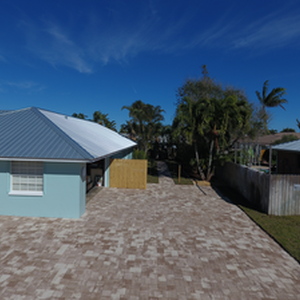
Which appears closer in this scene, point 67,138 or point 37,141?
point 37,141

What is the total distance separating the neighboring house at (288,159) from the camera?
18016 mm

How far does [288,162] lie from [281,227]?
11.9 metres

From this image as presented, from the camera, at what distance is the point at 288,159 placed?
19.3 m

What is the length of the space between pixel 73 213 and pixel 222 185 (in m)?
11.8

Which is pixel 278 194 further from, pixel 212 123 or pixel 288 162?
pixel 288 162

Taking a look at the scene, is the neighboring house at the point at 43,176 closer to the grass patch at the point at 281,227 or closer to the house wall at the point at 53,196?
the house wall at the point at 53,196

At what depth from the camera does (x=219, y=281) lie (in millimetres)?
5609

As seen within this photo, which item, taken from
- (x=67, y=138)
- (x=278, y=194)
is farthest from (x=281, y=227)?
(x=67, y=138)

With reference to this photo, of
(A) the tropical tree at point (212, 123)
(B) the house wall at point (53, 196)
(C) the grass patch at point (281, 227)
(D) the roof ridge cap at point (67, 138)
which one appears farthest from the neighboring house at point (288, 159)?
(B) the house wall at point (53, 196)

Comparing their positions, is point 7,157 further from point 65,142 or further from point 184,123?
point 184,123

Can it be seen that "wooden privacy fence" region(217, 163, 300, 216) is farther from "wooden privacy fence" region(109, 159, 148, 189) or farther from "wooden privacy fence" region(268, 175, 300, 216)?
"wooden privacy fence" region(109, 159, 148, 189)

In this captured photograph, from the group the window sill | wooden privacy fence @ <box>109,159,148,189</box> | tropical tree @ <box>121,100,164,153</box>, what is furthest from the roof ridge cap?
tropical tree @ <box>121,100,164,153</box>

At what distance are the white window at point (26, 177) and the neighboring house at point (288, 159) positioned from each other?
623 inches

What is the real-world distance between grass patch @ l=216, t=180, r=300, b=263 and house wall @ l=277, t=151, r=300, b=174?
8118 mm
